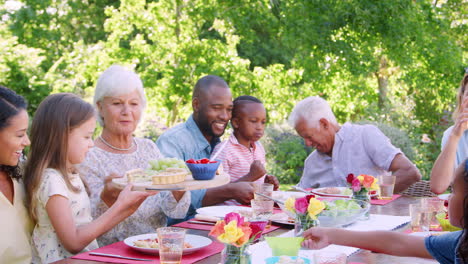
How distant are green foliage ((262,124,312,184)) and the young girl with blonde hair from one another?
8.54 metres

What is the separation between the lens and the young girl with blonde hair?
277 cm

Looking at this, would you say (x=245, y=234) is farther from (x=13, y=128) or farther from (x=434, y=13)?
(x=434, y=13)

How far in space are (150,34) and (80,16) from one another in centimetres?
636

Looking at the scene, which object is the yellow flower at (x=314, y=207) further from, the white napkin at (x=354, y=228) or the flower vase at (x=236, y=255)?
the flower vase at (x=236, y=255)

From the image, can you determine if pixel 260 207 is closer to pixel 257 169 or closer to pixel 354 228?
pixel 354 228

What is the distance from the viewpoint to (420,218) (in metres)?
2.94

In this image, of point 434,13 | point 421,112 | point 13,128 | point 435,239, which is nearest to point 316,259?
point 435,239

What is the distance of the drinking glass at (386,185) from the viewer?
4078mm

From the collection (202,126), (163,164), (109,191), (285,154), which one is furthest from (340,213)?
Answer: (285,154)

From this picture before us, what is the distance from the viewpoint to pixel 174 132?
4539 mm

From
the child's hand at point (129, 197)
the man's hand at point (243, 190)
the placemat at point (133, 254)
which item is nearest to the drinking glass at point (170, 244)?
the placemat at point (133, 254)

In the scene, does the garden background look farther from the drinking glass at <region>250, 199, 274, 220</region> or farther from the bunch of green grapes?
the drinking glass at <region>250, 199, 274, 220</region>

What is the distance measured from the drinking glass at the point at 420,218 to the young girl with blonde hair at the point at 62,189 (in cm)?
141

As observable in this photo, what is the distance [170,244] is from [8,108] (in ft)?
3.76
